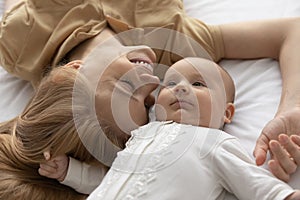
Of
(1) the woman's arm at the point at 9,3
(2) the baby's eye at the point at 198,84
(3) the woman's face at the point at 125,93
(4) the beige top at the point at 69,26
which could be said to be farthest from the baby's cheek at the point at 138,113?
(1) the woman's arm at the point at 9,3

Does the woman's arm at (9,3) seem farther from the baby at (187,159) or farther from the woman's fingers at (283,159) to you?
the woman's fingers at (283,159)

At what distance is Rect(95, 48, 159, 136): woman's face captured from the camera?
105cm

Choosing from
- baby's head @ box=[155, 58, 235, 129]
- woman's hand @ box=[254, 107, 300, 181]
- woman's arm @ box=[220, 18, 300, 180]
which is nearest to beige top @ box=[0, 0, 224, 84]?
woman's arm @ box=[220, 18, 300, 180]

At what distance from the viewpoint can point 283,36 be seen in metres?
1.24

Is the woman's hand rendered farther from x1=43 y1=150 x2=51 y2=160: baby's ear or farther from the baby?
x1=43 y1=150 x2=51 y2=160: baby's ear

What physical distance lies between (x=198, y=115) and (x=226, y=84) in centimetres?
12

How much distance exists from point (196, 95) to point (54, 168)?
29 centimetres

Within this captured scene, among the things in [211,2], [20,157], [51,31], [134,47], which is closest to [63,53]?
[51,31]

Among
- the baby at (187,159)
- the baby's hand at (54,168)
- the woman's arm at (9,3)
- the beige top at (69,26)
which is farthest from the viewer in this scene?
the woman's arm at (9,3)

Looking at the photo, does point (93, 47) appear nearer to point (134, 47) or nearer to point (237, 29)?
point (134, 47)

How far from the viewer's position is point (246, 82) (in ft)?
4.05

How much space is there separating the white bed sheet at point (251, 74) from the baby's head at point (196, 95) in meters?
0.05

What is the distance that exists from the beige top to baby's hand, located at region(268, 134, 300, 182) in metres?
0.35

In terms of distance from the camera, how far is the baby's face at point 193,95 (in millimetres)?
1049
